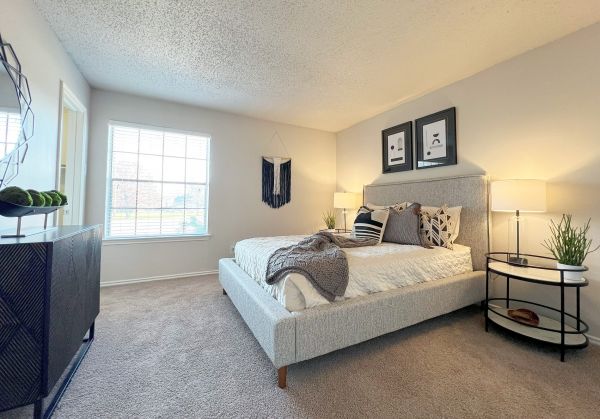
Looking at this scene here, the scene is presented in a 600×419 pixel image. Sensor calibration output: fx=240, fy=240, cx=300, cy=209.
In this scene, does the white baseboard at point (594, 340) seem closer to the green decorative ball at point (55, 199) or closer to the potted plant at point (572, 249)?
the potted plant at point (572, 249)

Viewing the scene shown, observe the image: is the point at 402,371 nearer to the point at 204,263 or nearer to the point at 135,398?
the point at 135,398

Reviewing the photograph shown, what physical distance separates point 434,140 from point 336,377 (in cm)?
289

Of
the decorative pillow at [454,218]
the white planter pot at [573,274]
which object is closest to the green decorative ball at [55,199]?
the decorative pillow at [454,218]

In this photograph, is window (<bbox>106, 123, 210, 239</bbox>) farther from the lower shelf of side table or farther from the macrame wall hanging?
the lower shelf of side table

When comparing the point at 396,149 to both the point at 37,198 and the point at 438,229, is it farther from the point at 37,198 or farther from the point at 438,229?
the point at 37,198

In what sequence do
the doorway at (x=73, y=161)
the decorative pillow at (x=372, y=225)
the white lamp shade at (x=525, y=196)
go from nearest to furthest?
the white lamp shade at (x=525, y=196) → the decorative pillow at (x=372, y=225) → the doorway at (x=73, y=161)

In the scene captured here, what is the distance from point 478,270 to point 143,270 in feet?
13.6

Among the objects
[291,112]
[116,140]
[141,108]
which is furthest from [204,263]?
[291,112]

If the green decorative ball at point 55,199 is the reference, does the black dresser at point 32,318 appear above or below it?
below

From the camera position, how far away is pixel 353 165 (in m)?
4.43

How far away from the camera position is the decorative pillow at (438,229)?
8.32 ft

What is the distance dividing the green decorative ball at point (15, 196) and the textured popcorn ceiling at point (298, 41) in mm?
1592

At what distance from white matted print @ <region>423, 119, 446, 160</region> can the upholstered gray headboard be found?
1.13 feet

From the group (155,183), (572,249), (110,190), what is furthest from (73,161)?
(572,249)
